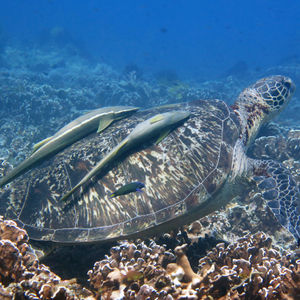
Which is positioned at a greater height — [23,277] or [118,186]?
[118,186]

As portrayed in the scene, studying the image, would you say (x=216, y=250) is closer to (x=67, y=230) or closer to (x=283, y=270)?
(x=283, y=270)

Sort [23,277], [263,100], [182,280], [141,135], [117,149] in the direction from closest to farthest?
[23,277], [182,280], [117,149], [141,135], [263,100]

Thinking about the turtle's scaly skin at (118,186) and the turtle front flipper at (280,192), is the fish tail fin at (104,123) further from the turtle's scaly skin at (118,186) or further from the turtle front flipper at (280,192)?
the turtle front flipper at (280,192)

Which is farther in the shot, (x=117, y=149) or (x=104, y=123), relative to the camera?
(x=104, y=123)

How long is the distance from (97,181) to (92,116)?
3.59ft

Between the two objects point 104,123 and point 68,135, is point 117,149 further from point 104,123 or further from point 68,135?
point 68,135

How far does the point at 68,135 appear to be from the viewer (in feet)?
10.00

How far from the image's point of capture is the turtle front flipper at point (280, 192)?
113 inches

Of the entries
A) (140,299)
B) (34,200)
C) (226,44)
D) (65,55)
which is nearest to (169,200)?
(140,299)

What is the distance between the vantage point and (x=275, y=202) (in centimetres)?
311

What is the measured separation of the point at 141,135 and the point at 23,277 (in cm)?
187

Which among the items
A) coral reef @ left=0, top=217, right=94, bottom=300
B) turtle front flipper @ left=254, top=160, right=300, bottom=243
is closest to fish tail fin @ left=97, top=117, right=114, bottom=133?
coral reef @ left=0, top=217, right=94, bottom=300

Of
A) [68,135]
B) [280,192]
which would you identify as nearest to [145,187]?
[68,135]

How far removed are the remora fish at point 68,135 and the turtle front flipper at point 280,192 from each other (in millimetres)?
2553
